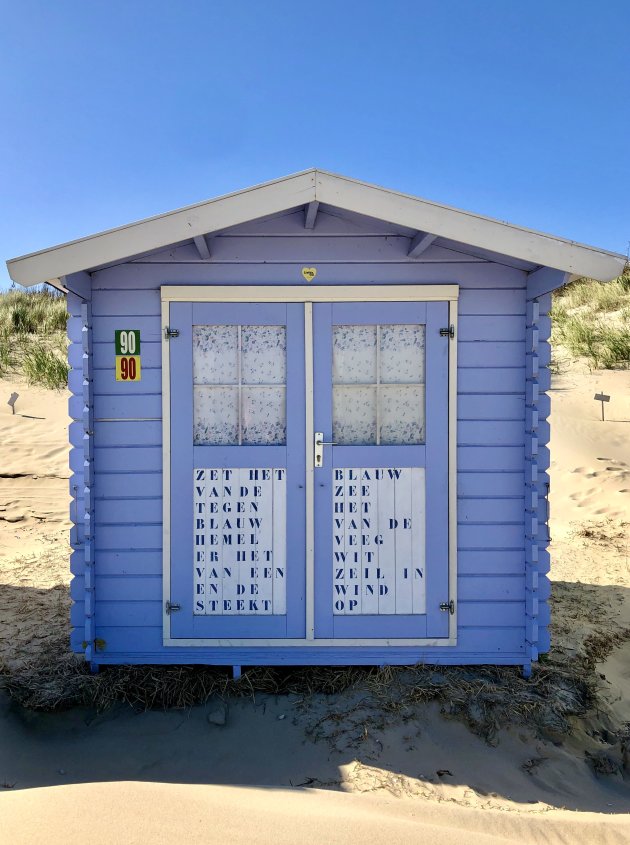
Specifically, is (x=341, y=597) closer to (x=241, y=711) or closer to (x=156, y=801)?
(x=241, y=711)

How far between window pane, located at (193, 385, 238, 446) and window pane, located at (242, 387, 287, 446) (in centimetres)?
7

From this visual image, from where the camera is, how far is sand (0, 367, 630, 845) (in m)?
2.28

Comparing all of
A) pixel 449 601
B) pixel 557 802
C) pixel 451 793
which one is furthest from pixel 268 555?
pixel 557 802

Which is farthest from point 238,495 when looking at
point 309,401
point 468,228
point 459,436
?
point 468,228

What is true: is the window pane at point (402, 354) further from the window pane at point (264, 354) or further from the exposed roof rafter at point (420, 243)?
the window pane at point (264, 354)

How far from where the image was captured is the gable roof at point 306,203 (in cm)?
373

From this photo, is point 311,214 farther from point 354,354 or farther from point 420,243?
point 354,354

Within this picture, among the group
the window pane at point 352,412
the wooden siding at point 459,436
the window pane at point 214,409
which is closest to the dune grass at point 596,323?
the wooden siding at point 459,436

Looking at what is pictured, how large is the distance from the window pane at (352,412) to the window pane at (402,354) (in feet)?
0.54

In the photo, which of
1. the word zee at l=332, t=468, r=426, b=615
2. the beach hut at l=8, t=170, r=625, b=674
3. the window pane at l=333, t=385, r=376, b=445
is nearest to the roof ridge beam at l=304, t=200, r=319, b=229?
the beach hut at l=8, t=170, r=625, b=674

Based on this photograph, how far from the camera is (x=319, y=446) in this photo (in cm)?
417

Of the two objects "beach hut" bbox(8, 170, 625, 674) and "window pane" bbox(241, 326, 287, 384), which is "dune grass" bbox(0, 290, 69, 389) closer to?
"beach hut" bbox(8, 170, 625, 674)

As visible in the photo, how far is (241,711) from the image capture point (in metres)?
3.95

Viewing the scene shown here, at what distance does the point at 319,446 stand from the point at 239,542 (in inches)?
32.2
